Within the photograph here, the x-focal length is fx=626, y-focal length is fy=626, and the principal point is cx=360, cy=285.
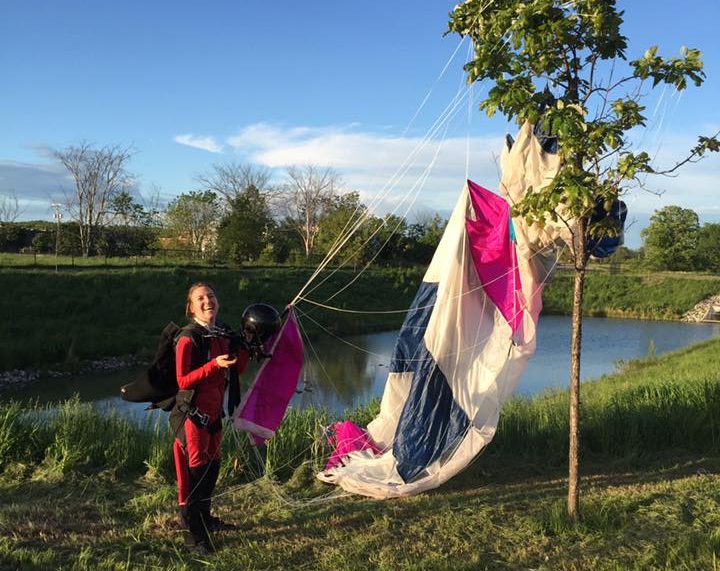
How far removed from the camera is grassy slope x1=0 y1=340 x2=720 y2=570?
412 centimetres

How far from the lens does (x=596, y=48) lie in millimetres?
4375

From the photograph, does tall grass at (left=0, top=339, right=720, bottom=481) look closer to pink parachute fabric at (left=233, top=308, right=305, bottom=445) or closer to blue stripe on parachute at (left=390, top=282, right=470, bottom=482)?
pink parachute fabric at (left=233, top=308, right=305, bottom=445)

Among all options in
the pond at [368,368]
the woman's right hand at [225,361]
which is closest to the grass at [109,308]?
the pond at [368,368]

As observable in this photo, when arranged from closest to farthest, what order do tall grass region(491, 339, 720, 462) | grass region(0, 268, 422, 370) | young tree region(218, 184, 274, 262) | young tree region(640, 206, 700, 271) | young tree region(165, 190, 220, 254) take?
tall grass region(491, 339, 720, 462), grass region(0, 268, 422, 370), young tree region(218, 184, 274, 262), young tree region(165, 190, 220, 254), young tree region(640, 206, 700, 271)

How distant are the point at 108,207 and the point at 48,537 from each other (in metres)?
41.5

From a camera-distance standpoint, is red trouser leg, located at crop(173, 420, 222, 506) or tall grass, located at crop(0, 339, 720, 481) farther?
tall grass, located at crop(0, 339, 720, 481)

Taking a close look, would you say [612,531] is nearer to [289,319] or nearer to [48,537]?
[289,319]

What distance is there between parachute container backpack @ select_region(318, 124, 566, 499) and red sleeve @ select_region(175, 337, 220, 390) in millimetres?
1940

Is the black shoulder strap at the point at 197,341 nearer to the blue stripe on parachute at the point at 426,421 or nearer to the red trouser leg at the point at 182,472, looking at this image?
the red trouser leg at the point at 182,472

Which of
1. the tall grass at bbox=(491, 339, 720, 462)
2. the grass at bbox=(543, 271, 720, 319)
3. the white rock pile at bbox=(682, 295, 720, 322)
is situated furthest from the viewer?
the grass at bbox=(543, 271, 720, 319)

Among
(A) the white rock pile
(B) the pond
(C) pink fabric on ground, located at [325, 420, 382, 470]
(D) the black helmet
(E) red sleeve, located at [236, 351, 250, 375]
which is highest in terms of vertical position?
(D) the black helmet

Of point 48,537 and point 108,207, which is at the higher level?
point 108,207

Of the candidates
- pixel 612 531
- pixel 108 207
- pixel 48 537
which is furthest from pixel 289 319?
pixel 108 207

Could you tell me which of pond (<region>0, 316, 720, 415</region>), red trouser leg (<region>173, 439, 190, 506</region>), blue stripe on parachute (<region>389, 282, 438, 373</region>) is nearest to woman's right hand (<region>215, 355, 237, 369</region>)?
red trouser leg (<region>173, 439, 190, 506</region>)
